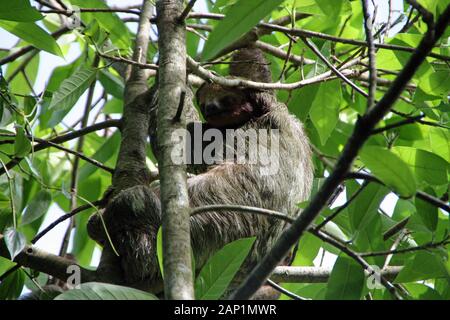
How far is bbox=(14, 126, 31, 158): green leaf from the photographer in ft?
12.6

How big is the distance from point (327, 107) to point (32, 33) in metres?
2.07

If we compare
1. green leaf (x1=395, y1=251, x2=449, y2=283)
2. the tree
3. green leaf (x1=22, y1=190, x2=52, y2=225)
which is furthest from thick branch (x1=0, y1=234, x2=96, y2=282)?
green leaf (x1=395, y1=251, x2=449, y2=283)

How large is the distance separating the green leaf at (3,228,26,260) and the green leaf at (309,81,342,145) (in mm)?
2191

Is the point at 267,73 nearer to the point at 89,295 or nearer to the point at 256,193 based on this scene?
the point at 256,193

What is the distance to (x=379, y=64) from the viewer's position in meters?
4.40

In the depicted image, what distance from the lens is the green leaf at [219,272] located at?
3105mm

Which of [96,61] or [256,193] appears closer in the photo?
[256,193]

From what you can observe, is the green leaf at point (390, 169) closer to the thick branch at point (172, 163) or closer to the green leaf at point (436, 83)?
the thick branch at point (172, 163)

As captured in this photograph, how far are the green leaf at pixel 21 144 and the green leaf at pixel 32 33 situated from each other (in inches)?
27.3

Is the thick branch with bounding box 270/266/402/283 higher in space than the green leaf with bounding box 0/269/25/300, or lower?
higher

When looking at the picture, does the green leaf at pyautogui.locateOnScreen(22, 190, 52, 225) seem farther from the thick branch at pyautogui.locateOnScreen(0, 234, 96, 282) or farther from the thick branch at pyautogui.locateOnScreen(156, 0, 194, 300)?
the thick branch at pyautogui.locateOnScreen(156, 0, 194, 300)

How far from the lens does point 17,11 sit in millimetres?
3852

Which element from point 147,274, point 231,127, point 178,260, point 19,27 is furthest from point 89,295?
point 231,127
